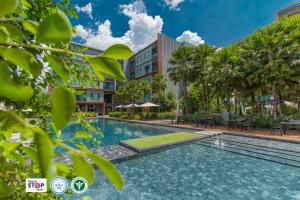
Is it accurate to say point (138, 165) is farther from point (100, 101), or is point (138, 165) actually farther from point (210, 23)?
point (100, 101)

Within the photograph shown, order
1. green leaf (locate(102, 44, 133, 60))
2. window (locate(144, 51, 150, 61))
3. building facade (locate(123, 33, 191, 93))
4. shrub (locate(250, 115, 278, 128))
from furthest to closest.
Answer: window (locate(144, 51, 150, 61))
building facade (locate(123, 33, 191, 93))
shrub (locate(250, 115, 278, 128))
green leaf (locate(102, 44, 133, 60))

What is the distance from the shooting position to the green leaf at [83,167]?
0.32 meters

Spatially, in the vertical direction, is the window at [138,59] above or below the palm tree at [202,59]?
above

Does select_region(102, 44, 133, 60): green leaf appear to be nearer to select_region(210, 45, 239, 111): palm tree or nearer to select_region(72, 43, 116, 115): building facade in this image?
select_region(210, 45, 239, 111): palm tree

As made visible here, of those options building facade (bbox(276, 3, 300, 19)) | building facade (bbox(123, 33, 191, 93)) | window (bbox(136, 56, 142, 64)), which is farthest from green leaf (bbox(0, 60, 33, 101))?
window (bbox(136, 56, 142, 64))

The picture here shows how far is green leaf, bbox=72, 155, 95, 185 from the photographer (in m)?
0.32

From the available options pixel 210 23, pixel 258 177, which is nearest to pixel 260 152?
pixel 258 177

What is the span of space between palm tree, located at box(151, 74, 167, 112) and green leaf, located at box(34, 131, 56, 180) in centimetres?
3319

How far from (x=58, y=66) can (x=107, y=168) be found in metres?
0.27

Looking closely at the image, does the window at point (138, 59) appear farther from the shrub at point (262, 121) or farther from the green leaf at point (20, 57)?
the green leaf at point (20, 57)

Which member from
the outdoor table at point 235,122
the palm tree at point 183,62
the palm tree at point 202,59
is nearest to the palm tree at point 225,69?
the palm tree at point 202,59

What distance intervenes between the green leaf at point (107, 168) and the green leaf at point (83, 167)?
0.03 meters

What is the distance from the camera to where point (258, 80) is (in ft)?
49.3

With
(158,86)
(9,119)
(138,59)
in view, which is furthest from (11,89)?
(138,59)
